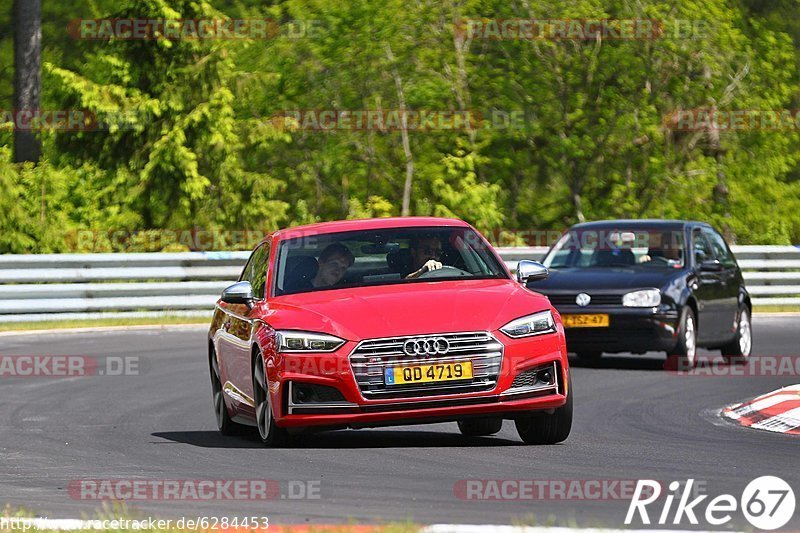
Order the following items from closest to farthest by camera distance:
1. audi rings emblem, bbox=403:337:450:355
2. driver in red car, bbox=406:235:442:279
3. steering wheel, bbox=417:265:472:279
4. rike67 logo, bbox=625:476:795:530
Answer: rike67 logo, bbox=625:476:795:530
audi rings emblem, bbox=403:337:450:355
steering wheel, bbox=417:265:472:279
driver in red car, bbox=406:235:442:279

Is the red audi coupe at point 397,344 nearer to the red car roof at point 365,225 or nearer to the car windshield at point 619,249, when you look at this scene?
the red car roof at point 365,225

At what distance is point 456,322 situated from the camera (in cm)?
1033

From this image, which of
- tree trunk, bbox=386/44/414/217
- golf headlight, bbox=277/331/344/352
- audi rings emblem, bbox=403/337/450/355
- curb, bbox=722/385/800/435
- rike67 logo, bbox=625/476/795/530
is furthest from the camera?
tree trunk, bbox=386/44/414/217

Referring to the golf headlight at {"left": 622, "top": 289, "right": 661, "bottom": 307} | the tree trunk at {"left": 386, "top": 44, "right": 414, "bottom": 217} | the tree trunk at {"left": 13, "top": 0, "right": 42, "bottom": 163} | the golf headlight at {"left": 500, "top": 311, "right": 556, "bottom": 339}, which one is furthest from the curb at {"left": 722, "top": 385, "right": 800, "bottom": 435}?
the tree trunk at {"left": 386, "top": 44, "right": 414, "bottom": 217}

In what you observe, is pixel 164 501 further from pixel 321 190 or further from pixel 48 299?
pixel 321 190

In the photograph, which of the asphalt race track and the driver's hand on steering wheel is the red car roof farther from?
the asphalt race track

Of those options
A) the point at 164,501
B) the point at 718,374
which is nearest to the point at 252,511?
the point at 164,501

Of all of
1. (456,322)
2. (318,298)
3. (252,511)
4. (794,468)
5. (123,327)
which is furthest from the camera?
(123,327)

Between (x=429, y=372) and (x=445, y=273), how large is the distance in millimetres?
1342

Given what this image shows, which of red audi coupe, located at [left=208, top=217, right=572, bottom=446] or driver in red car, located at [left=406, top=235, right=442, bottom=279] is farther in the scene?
driver in red car, located at [left=406, top=235, right=442, bottom=279]

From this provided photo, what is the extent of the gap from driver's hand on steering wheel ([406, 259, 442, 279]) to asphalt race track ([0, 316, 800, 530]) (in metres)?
1.10

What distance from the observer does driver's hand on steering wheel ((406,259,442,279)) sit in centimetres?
1149

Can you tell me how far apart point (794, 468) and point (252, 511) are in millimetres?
3221

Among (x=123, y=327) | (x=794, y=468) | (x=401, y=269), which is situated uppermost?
(x=401, y=269)
